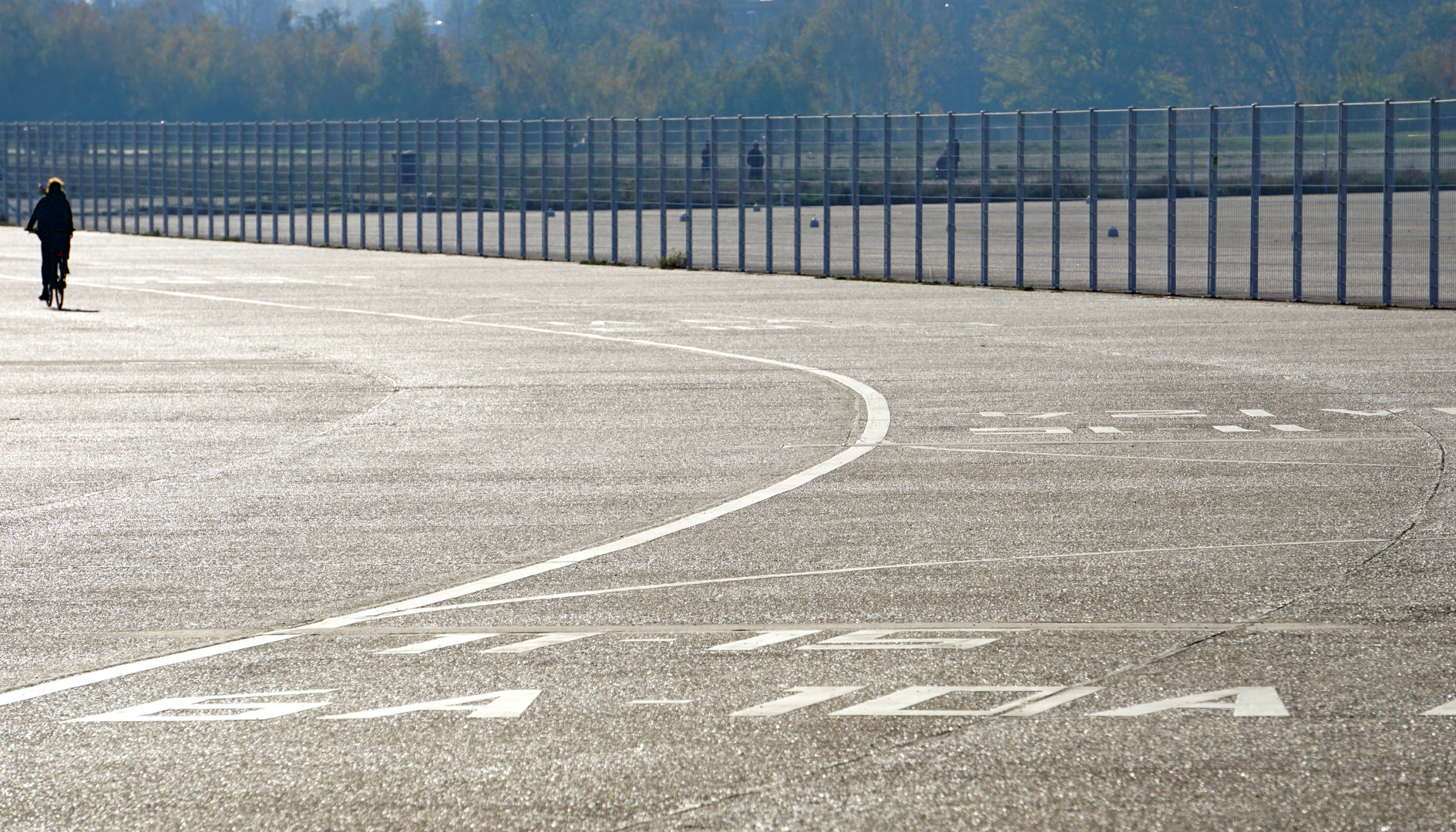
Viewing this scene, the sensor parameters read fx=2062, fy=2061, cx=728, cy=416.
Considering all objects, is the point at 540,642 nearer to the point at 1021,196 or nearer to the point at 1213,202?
the point at 1213,202

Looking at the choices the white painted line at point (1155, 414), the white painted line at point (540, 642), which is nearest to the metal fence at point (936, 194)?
the white painted line at point (1155, 414)

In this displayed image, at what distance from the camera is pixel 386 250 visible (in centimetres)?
4612

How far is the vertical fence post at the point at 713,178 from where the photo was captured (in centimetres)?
3644

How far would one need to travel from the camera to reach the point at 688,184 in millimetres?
37281

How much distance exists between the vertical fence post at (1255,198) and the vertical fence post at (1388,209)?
5.85ft

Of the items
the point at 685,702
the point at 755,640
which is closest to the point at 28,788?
the point at 685,702

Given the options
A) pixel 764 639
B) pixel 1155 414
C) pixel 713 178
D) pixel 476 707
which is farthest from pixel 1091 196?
pixel 476 707

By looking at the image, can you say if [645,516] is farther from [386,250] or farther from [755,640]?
[386,250]

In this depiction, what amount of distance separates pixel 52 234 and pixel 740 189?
13118 millimetres

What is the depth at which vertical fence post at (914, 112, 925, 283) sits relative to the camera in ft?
106

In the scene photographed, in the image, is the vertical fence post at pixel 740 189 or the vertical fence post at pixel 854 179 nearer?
the vertical fence post at pixel 854 179

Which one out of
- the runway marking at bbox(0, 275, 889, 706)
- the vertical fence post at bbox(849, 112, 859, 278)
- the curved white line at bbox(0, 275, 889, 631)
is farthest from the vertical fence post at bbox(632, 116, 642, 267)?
the runway marking at bbox(0, 275, 889, 706)

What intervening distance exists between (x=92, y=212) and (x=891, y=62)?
393ft

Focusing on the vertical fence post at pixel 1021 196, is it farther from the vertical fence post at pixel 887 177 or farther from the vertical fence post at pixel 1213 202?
the vertical fence post at pixel 1213 202
